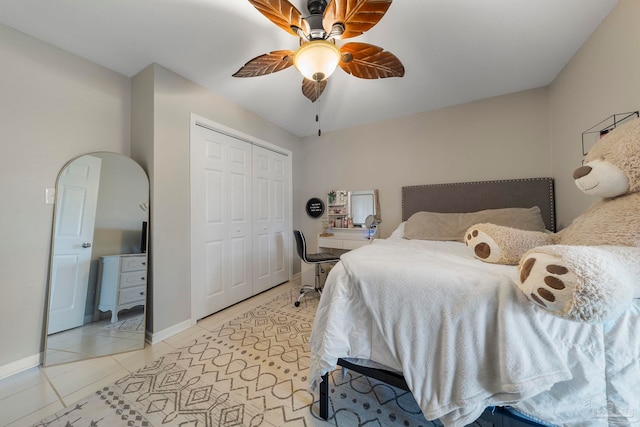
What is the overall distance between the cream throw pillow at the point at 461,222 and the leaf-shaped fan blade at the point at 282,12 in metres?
2.03

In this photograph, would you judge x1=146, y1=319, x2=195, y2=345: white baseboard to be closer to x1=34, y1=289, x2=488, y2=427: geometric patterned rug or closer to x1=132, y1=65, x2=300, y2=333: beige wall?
x1=132, y1=65, x2=300, y2=333: beige wall

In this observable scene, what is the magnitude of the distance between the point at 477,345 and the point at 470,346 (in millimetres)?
24

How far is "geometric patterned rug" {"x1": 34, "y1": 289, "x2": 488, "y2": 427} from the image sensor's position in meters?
1.15

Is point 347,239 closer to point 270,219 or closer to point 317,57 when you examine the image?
point 270,219

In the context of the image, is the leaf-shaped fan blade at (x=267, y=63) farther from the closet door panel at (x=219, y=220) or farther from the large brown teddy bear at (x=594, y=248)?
the large brown teddy bear at (x=594, y=248)

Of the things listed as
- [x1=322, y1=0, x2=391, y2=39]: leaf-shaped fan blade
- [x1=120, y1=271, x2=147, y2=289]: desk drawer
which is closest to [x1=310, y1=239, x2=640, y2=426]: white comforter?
[x1=322, y1=0, x2=391, y2=39]: leaf-shaped fan blade

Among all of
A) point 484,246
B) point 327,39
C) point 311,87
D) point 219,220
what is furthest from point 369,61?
point 219,220

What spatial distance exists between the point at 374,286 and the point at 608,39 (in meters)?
2.24

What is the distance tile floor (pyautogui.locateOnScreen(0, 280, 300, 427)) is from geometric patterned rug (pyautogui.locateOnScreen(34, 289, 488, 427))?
0.30ft

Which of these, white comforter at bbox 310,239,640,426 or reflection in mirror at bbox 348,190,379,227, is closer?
white comforter at bbox 310,239,640,426

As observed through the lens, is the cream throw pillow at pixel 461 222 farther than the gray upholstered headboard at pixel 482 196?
No

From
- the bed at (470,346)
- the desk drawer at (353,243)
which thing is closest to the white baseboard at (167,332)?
the bed at (470,346)

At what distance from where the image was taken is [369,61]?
1476 millimetres

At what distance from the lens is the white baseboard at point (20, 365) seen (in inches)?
57.6
